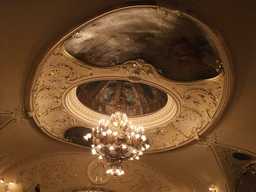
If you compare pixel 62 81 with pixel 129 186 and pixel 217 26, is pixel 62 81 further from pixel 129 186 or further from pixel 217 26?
pixel 129 186

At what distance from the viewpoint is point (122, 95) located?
9.48 meters

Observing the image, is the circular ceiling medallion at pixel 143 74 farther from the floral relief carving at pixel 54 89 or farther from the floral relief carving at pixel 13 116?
the floral relief carving at pixel 13 116

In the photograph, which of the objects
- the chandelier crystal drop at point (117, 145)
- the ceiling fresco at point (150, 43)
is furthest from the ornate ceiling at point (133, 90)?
the chandelier crystal drop at point (117, 145)

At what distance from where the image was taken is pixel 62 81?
758cm

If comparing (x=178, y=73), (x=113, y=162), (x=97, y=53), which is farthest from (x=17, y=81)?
(x=178, y=73)

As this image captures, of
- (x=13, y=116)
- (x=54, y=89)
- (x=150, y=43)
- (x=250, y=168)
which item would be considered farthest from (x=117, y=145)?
(x=250, y=168)

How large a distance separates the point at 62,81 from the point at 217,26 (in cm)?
481

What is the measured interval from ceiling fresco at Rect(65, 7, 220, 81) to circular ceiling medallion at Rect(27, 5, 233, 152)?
21 millimetres

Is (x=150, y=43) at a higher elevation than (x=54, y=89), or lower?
lower

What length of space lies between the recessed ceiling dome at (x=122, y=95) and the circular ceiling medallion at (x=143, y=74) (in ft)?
0.14

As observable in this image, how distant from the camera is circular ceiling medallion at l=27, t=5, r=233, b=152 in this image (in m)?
5.45

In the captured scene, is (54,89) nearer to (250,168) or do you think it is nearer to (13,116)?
(13,116)

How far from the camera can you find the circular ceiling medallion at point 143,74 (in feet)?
17.9

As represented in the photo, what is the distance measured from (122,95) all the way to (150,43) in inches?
147
